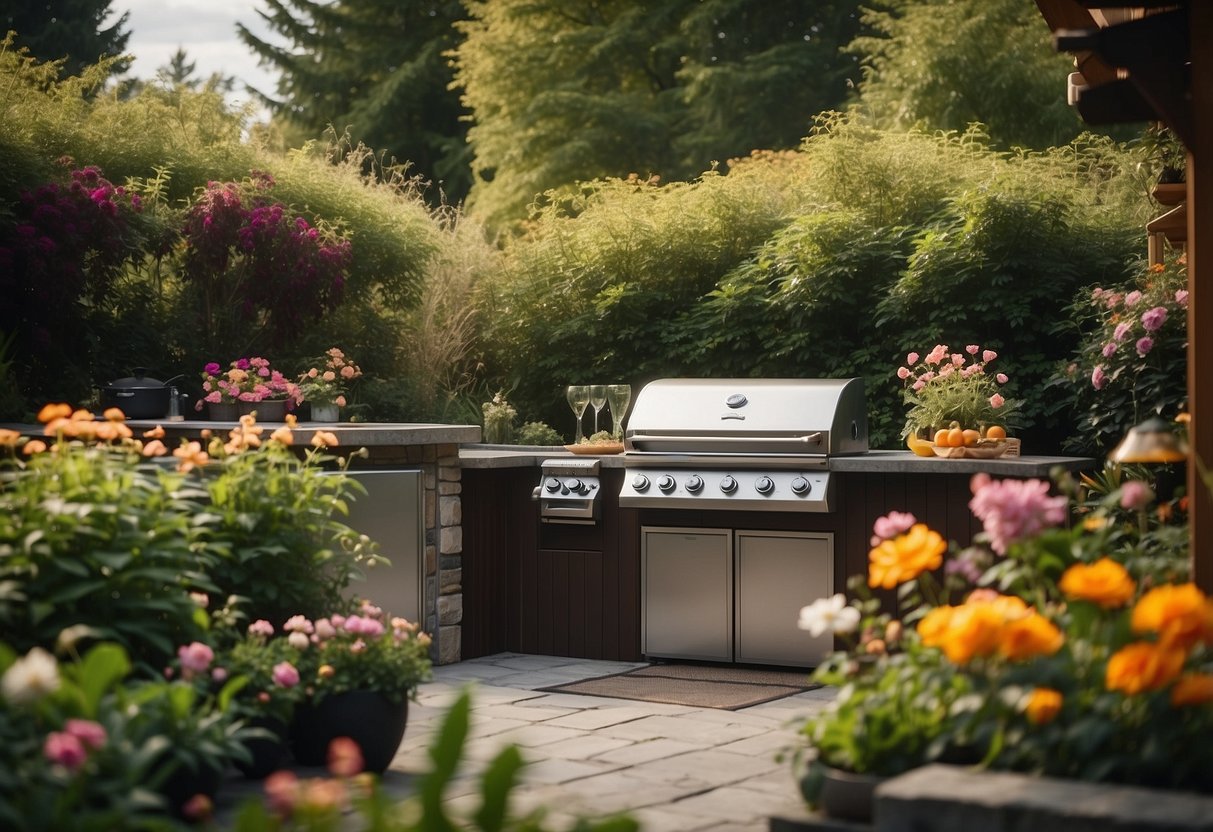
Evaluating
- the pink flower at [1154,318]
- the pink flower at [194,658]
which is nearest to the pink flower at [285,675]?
the pink flower at [194,658]

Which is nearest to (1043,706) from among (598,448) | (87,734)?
(87,734)

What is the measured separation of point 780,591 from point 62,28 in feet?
57.3

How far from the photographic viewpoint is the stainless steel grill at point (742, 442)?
6105mm

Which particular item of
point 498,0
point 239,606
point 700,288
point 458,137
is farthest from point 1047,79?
point 239,606

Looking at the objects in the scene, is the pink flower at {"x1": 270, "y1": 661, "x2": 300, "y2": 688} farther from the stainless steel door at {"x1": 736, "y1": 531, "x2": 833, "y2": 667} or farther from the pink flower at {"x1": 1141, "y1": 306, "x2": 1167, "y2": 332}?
the pink flower at {"x1": 1141, "y1": 306, "x2": 1167, "y2": 332}

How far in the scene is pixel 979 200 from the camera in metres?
8.11

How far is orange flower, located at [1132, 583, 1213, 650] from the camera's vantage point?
8.54 ft

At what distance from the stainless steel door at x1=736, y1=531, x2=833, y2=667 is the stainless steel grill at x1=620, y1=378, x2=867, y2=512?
0.63 feet

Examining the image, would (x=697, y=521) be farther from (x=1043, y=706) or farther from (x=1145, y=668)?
(x=1145, y=668)

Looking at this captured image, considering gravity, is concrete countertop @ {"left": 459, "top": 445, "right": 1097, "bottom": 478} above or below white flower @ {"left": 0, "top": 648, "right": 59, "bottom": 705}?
above

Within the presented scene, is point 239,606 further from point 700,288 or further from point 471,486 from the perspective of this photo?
point 700,288

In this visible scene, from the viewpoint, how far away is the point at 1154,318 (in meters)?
5.95

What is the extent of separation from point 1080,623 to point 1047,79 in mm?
11749

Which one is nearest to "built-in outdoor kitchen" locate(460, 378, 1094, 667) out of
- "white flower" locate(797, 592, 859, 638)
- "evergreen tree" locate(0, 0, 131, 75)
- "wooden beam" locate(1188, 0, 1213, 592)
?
"wooden beam" locate(1188, 0, 1213, 592)
